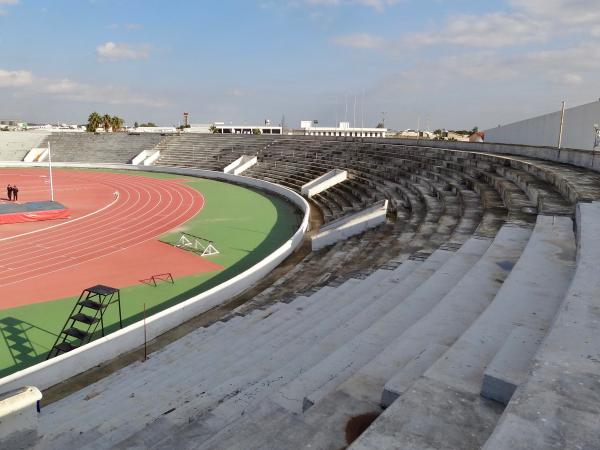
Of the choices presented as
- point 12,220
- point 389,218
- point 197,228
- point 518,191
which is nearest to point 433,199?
point 389,218

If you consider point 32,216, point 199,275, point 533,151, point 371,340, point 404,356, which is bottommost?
point 199,275

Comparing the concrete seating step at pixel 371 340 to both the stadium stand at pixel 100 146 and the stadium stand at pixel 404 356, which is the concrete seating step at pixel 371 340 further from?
the stadium stand at pixel 100 146

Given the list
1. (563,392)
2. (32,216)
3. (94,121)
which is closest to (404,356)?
(563,392)

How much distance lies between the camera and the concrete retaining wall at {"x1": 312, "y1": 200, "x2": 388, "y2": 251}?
709 inches

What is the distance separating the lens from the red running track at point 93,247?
14141 mm

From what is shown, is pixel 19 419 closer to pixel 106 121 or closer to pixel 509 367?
pixel 509 367

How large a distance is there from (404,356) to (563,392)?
2.05 m

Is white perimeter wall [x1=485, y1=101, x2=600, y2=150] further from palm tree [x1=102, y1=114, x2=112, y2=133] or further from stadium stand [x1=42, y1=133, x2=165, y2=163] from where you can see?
palm tree [x1=102, y1=114, x2=112, y2=133]

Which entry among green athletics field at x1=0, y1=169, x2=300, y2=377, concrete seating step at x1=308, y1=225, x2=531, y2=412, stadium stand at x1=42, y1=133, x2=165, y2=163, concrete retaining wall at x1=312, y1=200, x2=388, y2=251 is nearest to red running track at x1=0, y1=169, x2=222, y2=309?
green athletics field at x1=0, y1=169, x2=300, y2=377

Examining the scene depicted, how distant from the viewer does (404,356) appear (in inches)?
211

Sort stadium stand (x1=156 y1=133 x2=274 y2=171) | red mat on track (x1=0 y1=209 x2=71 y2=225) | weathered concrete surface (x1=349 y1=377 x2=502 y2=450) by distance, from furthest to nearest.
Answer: stadium stand (x1=156 y1=133 x2=274 y2=171) < red mat on track (x1=0 y1=209 x2=71 y2=225) < weathered concrete surface (x1=349 y1=377 x2=502 y2=450)

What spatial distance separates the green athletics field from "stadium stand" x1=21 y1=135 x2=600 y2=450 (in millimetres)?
2494

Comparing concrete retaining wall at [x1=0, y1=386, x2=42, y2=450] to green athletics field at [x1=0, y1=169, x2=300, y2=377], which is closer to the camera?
concrete retaining wall at [x1=0, y1=386, x2=42, y2=450]

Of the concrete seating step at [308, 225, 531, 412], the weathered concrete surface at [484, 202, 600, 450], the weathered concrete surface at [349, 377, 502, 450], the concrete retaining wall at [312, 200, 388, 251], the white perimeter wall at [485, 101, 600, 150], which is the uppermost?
the white perimeter wall at [485, 101, 600, 150]
